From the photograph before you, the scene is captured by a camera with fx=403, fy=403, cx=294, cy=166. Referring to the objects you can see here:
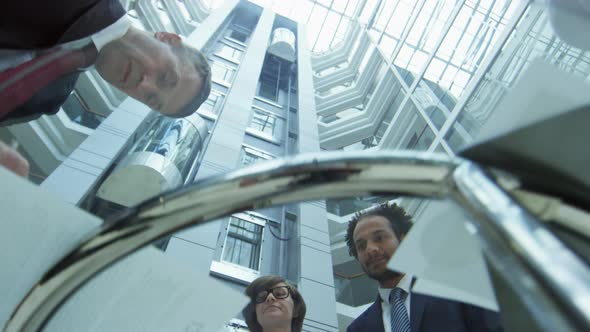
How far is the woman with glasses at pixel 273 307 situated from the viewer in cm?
210

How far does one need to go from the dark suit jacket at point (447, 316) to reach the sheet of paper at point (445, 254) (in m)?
1.08

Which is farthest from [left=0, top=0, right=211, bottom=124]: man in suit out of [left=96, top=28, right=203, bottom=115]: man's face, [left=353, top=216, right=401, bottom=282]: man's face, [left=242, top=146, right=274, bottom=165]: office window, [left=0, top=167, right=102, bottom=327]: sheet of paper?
[left=242, top=146, right=274, bottom=165]: office window

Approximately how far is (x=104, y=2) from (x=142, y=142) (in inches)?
117

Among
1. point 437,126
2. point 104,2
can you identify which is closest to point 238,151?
point 437,126

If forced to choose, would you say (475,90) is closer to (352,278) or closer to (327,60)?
(352,278)

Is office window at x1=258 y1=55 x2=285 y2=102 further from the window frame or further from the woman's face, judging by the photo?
the woman's face

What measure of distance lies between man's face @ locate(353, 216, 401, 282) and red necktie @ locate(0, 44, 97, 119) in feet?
5.59

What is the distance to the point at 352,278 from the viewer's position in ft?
16.9

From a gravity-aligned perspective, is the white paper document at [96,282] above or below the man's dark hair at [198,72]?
above

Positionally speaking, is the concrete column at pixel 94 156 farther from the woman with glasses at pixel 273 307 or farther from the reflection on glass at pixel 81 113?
the woman with glasses at pixel 273 307

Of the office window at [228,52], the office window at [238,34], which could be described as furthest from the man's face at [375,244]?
the office window at [238,34]

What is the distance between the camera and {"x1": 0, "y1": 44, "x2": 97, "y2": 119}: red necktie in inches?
37.7

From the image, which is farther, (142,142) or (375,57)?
(375,57)

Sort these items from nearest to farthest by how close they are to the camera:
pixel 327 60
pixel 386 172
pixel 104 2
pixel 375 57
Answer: pixel 386 172
pixel 104 2
pixel 375 57
pixel 327 60
